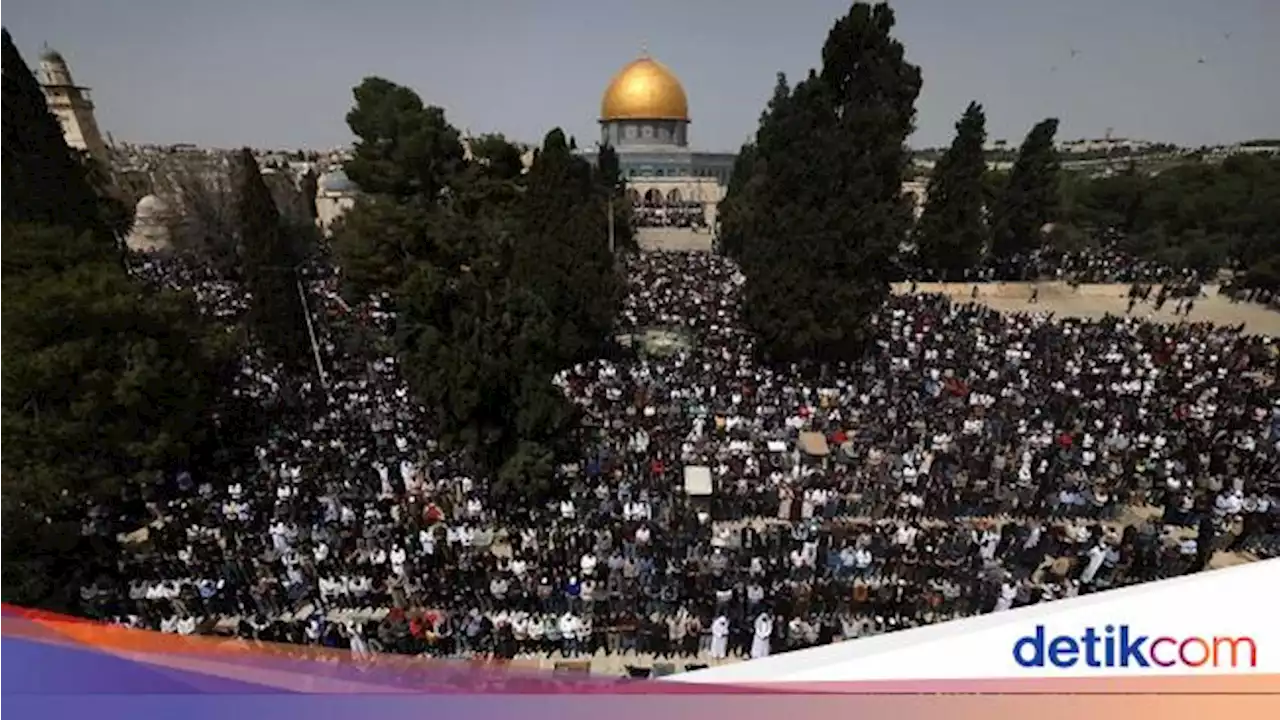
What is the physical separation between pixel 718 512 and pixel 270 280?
12856mm

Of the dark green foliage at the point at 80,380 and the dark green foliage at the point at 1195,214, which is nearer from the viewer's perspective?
the dark green foliage at the point at 80,380

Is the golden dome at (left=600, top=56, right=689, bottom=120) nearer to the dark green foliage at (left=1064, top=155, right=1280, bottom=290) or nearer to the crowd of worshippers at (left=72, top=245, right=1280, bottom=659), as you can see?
the dark green foliage at (left=1064, top=155, right=1280, bottom=290)

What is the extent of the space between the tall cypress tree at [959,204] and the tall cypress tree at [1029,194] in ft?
8.33

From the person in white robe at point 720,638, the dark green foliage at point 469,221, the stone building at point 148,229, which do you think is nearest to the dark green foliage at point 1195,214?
the dark green foliage at point 469,221

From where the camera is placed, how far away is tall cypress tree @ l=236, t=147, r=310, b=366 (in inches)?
766

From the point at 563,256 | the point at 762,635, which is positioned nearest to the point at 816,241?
the point at 563,256

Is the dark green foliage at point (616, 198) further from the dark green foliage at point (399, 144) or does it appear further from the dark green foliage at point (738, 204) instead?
the dark green foliage at point (399, 144)

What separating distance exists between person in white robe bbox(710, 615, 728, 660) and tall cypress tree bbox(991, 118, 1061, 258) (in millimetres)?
31067

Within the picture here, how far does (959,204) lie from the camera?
32312 millimetres

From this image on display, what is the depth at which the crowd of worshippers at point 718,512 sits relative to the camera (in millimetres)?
10172

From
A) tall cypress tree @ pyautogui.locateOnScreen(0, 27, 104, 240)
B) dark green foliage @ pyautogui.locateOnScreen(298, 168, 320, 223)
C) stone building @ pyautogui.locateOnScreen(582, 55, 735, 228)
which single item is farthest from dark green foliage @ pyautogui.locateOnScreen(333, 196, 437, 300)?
stone building @ pyautogui.locateOnScreen(582, 55, 735, 228)

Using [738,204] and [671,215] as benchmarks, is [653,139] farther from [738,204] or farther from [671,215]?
[738,204]

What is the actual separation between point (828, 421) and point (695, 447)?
331 centimetres

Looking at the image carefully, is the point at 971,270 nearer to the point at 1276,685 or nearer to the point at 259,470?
the point at 259,470
